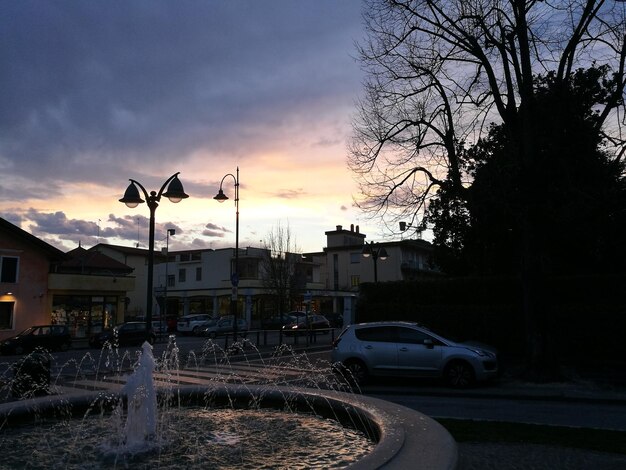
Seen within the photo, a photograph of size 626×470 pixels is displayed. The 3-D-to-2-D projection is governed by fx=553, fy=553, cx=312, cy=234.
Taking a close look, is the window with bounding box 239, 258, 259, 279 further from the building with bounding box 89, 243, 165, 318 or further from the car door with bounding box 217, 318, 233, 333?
the car door with bounding box 217, 318, 233, 333

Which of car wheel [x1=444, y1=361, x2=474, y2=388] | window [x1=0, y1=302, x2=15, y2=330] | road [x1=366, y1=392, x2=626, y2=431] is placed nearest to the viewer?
road [x1=366, y1=392, x2=626, y2=431]

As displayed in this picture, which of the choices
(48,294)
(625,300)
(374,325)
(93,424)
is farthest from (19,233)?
(625,300)

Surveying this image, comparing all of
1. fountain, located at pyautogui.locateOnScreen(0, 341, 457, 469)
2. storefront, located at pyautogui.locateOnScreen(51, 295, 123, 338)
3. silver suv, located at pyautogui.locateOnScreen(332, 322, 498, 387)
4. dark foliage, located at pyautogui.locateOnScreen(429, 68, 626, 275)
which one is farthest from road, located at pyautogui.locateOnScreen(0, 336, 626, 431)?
storefront, located at pyautogui.locateOnScreen(51, 295, 123, 338)

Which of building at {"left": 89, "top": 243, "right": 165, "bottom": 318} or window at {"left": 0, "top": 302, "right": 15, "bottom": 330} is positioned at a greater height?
building at {"left": 89, "top": 243, "right": 165, "bottom": 318}

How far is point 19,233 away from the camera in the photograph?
37.6 metres

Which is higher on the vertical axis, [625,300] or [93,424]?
[625,300]

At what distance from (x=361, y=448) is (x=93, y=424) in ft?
14.0

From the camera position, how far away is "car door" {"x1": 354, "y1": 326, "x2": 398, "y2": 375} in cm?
1509

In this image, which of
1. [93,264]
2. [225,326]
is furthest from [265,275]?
[93,264]

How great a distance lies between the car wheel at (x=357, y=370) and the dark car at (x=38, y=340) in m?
22.6

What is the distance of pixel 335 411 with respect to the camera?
851cm

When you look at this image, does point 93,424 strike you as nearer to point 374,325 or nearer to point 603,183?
point 374,325

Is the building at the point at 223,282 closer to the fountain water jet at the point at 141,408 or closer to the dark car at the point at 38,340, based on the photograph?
the dark car at the point at 38,340

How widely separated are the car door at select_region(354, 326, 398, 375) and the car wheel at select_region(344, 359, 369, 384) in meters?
0.19
